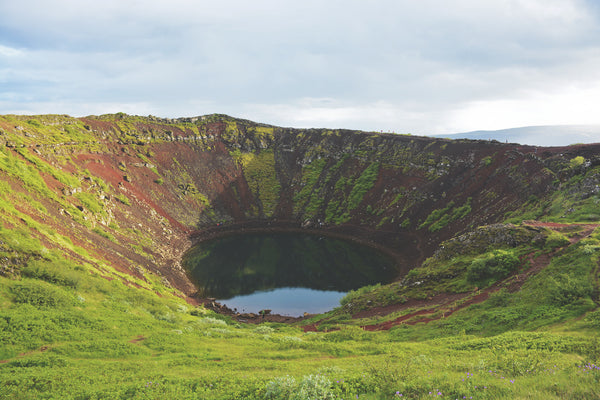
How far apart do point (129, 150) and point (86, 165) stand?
69.0 feet

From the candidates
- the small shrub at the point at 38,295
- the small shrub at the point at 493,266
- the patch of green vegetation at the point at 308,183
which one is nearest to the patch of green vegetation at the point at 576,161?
the small shrub at the point at 493,266

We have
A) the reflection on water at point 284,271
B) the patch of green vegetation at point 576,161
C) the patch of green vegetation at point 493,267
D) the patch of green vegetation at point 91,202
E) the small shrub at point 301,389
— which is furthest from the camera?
the reflection on water at point 284,271

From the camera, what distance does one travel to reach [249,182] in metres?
109

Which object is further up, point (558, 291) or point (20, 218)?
point (20, 218)

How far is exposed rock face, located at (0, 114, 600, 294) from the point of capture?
51625 millimetres

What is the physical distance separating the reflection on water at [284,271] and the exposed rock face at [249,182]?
16.1ft

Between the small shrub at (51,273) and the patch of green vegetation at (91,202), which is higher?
the patch of green vegetation at (91,202)

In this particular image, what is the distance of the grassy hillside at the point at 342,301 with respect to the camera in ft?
35.7

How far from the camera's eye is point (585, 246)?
73.6ft

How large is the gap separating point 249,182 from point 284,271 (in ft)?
174

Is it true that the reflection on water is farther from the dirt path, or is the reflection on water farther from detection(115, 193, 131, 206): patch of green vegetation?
the dirt path

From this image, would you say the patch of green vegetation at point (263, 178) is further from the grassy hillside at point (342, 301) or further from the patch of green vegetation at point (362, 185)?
the patch of green vegetation at point (362, 185)

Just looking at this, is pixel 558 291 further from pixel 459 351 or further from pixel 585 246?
pixel 459 351

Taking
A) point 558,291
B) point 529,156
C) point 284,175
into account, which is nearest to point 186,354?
point 558,291
